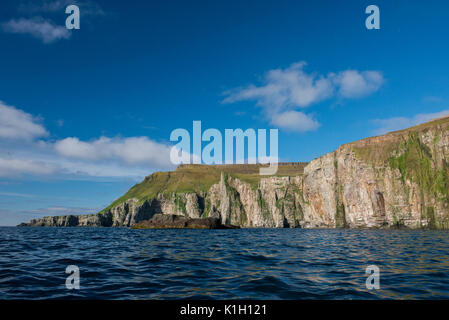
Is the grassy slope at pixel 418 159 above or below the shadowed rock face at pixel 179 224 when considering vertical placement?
above

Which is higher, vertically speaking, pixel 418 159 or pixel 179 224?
pixel 418 159

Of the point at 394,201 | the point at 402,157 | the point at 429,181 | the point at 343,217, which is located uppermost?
the point at 402,157

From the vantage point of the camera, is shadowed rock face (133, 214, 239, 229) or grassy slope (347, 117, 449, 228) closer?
grassy slope (347, 117, 449, 228)

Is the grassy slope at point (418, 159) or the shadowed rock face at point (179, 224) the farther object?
the shadowed rock face at point (179, 224)

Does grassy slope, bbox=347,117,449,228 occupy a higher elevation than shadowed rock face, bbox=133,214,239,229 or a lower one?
higher

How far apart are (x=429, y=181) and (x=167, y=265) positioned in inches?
5322

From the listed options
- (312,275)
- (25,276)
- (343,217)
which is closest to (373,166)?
(343,217)

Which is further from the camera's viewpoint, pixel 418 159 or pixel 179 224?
pixel 179 224

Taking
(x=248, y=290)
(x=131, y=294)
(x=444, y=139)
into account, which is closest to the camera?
(x=131, y=294)

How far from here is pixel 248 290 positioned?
1102cm
